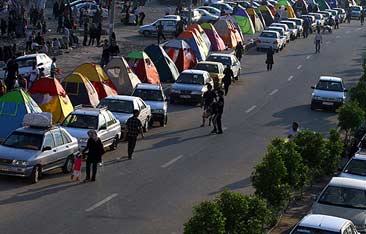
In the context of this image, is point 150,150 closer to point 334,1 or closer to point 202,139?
point 202,139

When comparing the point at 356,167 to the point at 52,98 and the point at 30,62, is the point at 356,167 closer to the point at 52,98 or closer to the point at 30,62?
the point at 52,98

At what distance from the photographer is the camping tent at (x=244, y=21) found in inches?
2749

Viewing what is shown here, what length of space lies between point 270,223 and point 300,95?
2424 cm

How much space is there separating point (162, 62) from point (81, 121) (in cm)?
1659

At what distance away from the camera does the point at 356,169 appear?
23.4 metres

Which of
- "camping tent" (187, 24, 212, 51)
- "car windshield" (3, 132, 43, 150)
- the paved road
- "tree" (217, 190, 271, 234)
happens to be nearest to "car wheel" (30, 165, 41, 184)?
the paved road

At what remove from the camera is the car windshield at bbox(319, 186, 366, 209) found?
19891mm

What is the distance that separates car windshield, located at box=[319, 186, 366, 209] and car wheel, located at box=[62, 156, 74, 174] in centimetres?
741

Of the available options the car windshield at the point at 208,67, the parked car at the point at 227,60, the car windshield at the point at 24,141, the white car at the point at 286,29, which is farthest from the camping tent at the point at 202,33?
the car windshield at the point at 24,141

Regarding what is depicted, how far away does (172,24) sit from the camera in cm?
6234

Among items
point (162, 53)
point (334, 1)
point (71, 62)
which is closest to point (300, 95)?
point (162, 53)

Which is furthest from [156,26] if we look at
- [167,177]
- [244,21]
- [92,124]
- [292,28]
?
[167,177]

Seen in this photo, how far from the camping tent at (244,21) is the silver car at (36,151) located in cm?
4610

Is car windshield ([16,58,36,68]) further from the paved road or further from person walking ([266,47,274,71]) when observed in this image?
person walking ([266,47,274,71])
